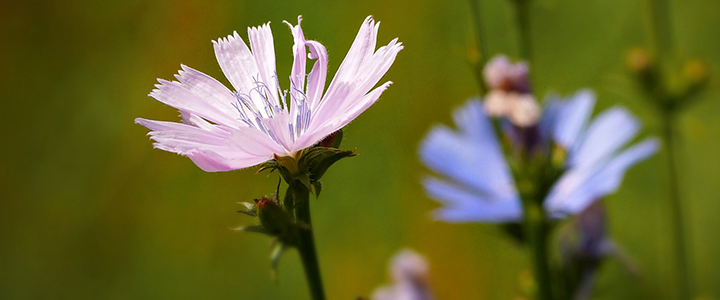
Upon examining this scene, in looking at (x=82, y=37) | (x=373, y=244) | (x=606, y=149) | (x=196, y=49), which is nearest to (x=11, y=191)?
(x=82, y=37)

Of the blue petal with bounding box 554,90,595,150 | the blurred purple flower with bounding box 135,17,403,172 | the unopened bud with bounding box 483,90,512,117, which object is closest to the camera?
the blurred purple flower with bounding box 135,17,403,172

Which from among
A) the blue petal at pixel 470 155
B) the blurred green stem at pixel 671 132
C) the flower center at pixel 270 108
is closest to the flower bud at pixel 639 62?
the blurred green stem at pixel 671 132

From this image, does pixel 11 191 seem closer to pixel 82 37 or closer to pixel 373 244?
pixel 82 37

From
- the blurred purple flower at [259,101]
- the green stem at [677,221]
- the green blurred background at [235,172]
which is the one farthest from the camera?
the green blurred background at [235,172]

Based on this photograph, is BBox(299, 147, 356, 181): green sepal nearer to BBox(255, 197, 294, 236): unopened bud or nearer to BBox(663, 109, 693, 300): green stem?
BBox(255, 197, 294, 236): unopened bud

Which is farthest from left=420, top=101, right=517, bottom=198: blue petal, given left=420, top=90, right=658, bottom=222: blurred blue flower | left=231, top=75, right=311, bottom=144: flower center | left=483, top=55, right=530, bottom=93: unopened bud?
left=231, top=75, right=311, bottom=144: flower center

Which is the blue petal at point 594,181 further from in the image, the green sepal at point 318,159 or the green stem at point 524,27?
the green sepal at point 318,159

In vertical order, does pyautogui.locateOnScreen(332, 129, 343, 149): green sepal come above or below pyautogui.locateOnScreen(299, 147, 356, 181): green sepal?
above

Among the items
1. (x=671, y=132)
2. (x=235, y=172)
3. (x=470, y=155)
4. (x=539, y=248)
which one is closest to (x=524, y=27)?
(x=539, y=248)
